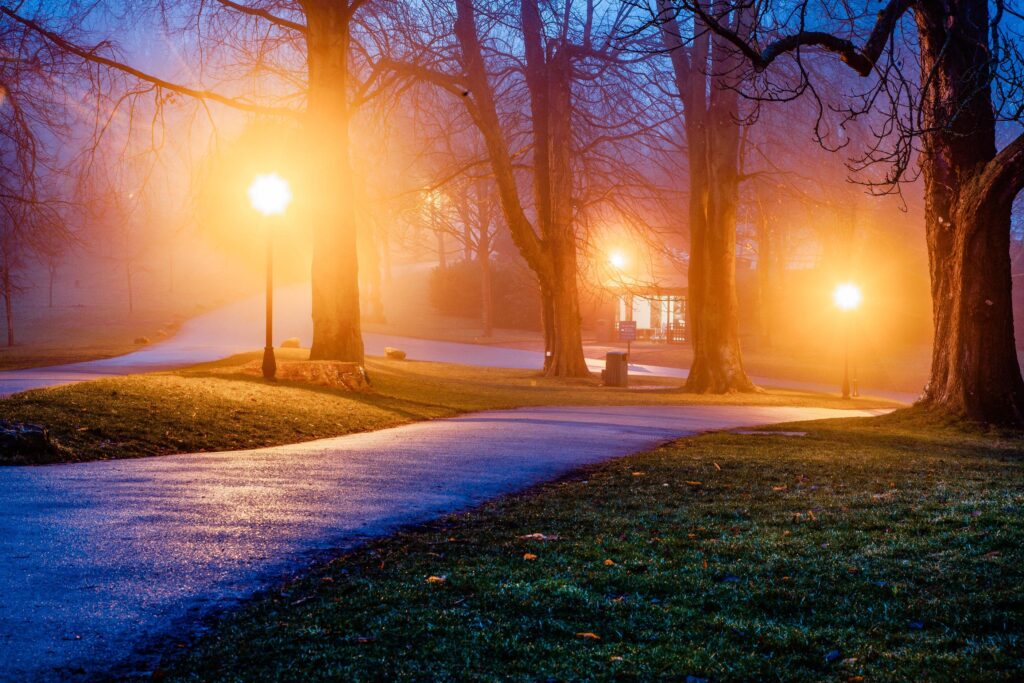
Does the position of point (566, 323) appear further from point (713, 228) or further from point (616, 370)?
point (713, 228)

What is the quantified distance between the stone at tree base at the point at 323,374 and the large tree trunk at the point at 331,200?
3.89ft

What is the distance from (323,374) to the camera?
17.5m

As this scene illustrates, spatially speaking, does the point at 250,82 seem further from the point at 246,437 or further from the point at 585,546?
the point at 585,546

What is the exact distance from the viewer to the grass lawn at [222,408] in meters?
10.5

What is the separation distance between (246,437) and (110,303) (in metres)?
55.4

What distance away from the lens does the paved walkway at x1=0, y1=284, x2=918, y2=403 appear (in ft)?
67.4

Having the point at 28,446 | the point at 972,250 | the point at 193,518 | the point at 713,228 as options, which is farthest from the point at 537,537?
the point at 713,228

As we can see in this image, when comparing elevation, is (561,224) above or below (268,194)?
above

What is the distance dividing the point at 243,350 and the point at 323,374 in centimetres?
1355

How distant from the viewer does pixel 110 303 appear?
61469 millimetres

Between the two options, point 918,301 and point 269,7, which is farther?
point 918,301

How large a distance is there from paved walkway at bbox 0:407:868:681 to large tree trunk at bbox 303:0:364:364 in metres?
6.83

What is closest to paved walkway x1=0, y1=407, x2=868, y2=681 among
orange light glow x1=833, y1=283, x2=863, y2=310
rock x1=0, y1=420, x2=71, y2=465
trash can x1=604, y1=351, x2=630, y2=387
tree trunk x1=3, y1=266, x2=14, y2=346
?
rock x1=0, y1=420, x2=71, y2=465

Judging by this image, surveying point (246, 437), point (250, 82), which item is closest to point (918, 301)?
point (250, 82)
